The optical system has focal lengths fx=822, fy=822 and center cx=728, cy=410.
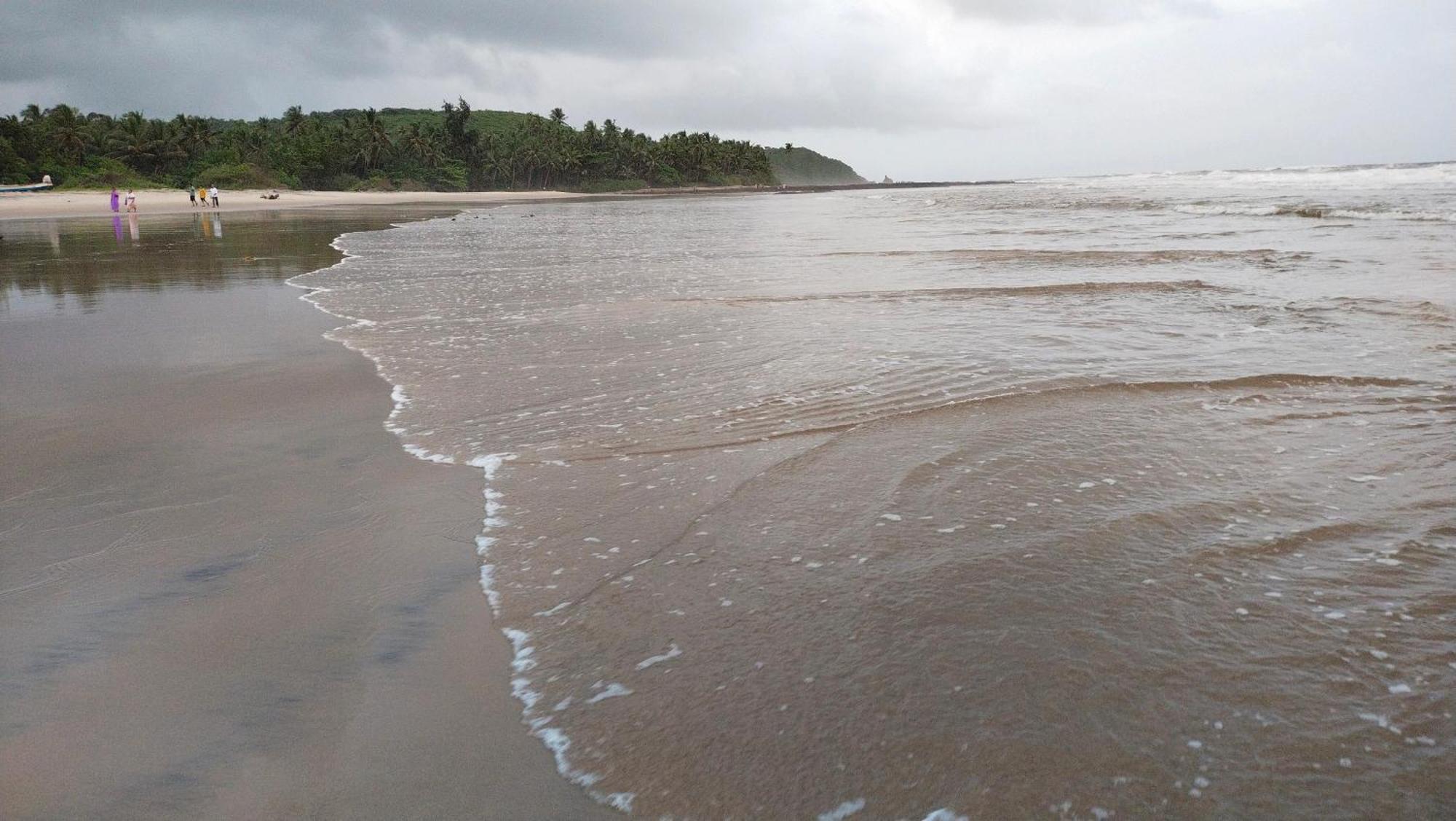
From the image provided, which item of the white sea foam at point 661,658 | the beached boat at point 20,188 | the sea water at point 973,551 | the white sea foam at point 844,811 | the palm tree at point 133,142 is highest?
the palm tree at point 133,142

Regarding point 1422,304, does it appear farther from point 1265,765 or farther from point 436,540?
point 436,540

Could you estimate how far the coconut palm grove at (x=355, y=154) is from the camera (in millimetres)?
70500

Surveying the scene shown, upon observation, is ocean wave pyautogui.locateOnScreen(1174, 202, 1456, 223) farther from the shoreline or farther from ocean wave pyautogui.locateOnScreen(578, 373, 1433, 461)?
the shoreline

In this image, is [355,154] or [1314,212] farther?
[355,154]

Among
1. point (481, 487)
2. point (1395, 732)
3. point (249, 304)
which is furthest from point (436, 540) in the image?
point (249, 304)

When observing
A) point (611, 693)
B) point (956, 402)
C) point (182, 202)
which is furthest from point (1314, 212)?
point (182, 202)

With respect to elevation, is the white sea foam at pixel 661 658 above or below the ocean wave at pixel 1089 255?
below

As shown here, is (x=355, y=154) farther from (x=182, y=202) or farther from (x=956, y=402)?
(x=956, y=402)

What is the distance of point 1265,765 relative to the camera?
1.99m

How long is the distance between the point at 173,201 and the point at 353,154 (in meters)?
39.6

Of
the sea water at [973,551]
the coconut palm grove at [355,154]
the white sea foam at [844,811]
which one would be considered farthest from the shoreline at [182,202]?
the white sea foam at [844,811]

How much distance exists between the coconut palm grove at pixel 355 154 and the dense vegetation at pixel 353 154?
13cm

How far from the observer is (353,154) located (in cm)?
9325

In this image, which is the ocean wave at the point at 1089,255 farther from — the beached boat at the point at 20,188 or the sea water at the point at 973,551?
the beached boat at the point at 20,188
